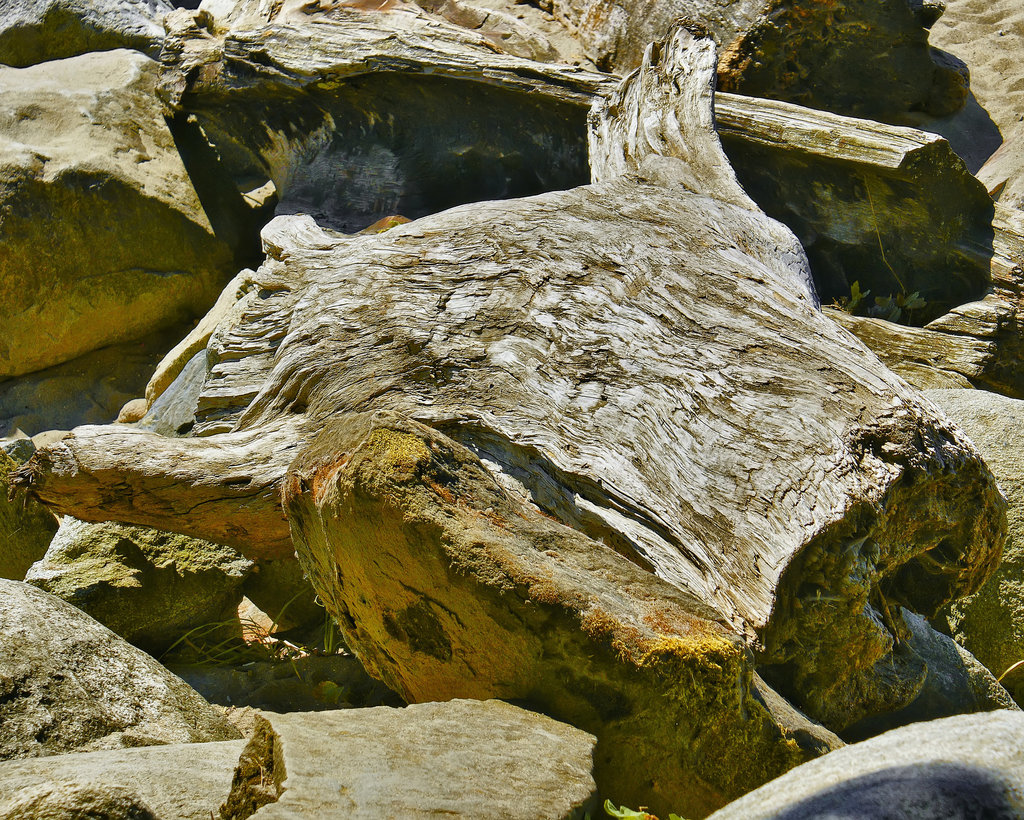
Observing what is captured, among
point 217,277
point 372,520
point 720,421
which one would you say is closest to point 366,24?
point 217,277

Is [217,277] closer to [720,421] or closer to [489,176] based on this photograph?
[489,176]

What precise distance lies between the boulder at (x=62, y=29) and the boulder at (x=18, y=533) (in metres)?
4.96

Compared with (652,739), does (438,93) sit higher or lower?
higher

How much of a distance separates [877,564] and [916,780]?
4.23ft

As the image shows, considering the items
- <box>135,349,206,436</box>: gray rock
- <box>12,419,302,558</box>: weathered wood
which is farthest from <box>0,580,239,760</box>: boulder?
<box>135,349,206,436</box>: gray rock

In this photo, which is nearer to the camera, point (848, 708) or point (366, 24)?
point (848, 708)

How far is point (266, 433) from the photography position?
2861mm

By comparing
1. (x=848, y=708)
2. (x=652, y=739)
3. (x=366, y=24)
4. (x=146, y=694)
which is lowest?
(x=146, y=694)

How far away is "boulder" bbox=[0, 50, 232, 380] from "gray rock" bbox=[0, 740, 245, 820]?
4.18 metres

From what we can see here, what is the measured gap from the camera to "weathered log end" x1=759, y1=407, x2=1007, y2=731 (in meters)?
2.36

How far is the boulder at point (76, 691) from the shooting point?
1978 mm

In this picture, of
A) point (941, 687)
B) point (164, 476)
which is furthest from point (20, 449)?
point (941, 687)

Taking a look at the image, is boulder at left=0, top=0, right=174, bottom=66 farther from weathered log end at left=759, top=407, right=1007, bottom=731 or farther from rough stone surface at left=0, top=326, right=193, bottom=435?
weathered log end at left=759, top=407, right=1007, bottom=731

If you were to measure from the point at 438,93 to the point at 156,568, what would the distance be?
10.2ft
